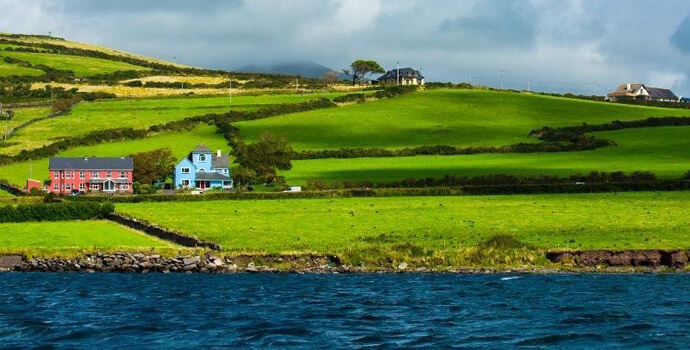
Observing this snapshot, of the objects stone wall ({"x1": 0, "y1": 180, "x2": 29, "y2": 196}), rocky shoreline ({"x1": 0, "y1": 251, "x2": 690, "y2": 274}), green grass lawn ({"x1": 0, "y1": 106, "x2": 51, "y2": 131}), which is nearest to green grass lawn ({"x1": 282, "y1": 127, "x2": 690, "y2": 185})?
stone wall ({"x1": 0, "y1": 180, "x2": 29, "y2": 196})

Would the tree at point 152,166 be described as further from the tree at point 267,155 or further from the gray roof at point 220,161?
the tree at point 267,155

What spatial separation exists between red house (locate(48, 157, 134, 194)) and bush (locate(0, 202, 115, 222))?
42.0m

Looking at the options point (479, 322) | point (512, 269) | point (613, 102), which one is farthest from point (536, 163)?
point (479, 322)

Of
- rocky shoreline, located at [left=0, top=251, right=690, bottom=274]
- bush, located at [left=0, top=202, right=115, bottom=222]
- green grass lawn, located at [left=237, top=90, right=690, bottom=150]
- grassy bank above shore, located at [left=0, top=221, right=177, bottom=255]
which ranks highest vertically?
green grass lawn, located at [left=237, top=90, right=690, bottom=150]

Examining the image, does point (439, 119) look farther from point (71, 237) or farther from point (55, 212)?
point (71, 237)

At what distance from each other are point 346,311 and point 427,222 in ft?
125

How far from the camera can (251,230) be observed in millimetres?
79000

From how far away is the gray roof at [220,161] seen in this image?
134500mm

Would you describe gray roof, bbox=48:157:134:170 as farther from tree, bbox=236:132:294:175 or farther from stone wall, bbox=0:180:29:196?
tree, bbox=236:132:294:175

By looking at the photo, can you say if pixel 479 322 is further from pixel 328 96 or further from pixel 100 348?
pixel 328 96

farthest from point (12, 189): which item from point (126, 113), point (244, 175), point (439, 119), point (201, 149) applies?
point (439, 119)

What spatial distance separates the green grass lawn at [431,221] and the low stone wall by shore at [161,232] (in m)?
1.38

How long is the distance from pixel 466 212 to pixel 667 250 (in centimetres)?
2359

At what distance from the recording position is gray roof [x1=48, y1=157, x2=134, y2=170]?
13262cm
